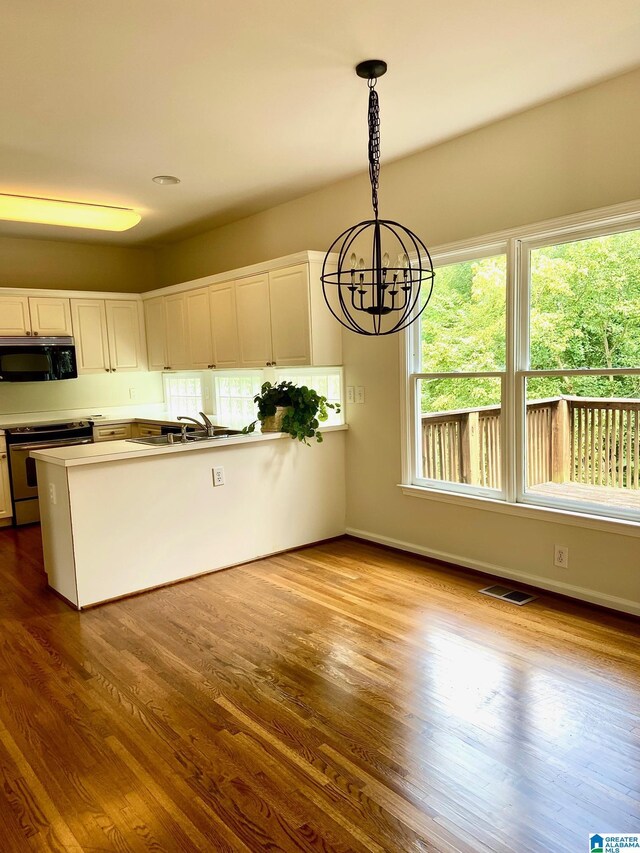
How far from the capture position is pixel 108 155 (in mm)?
3760

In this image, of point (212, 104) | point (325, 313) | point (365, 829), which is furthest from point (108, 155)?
point (365, 829)

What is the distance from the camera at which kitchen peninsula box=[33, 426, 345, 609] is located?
3.55m

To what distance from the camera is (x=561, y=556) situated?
3.41m

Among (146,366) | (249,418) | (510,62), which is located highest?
(510,62)

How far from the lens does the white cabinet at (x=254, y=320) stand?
15.5 feet

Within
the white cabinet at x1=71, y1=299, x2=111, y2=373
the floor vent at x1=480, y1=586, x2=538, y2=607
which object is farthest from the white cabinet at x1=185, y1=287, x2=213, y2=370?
the floor vent at x1=480, y1=586, x2=538, y2=607

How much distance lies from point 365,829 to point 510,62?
Answer: 3.13 metres

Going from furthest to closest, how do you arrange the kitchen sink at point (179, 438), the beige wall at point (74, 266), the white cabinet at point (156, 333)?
the white cabinet at point (156, 333)
the beige wall at point (74, 266)
the kitchen sink at point (179, 438)

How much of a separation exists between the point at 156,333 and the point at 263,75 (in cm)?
375

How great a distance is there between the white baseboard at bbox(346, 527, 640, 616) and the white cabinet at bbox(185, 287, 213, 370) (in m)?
2.14

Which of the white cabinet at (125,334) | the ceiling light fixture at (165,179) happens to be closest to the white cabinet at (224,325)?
the ceiling light fixture at (165,179)

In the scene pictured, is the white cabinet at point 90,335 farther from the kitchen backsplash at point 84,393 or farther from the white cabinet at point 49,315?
Answer: the kitchen backsplash at point 84,393

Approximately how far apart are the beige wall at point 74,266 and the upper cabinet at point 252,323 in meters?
0.70

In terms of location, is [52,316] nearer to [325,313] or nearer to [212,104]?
[325,313]
